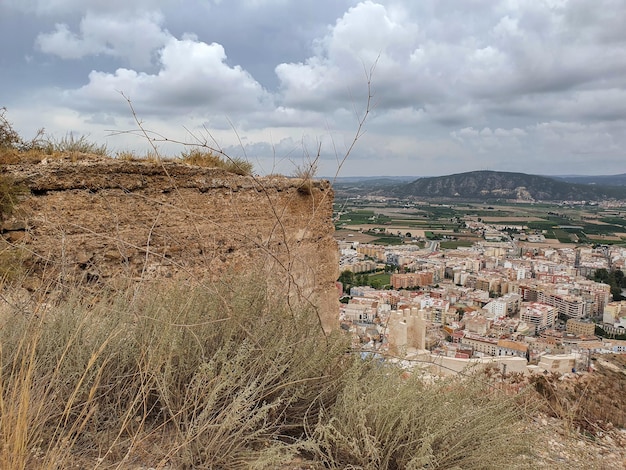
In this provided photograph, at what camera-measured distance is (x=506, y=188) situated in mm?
103875

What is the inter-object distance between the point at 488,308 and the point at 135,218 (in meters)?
20.4

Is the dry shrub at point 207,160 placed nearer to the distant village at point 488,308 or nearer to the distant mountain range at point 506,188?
the distant village at point 488,308

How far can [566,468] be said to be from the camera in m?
1.76

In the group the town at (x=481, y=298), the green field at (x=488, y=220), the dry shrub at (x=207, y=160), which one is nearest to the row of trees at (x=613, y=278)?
the town at (x=481, y=298)

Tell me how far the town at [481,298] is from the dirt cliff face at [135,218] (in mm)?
1223

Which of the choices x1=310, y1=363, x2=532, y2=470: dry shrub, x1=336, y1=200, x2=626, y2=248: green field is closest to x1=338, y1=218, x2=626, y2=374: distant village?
x1=310, y1=363, x2=532, y2=470: dry shrub

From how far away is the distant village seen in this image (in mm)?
5574

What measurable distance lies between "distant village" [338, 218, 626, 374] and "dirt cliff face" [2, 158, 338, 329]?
1.58 meters

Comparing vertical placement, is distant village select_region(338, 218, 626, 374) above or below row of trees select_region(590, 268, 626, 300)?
above

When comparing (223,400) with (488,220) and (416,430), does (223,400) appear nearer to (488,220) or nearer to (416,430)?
(416,430)

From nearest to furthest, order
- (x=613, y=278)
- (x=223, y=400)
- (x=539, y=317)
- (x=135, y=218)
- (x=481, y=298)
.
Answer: (x=223, y=400)
(x=135, y=218)
(x=539, y=317)
(x=481, y=298)
(x=613, y=278)

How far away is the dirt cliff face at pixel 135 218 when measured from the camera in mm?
4059

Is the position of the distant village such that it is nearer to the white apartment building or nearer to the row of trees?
the white apartment building

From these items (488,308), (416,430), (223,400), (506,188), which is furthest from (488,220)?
(223,400)
